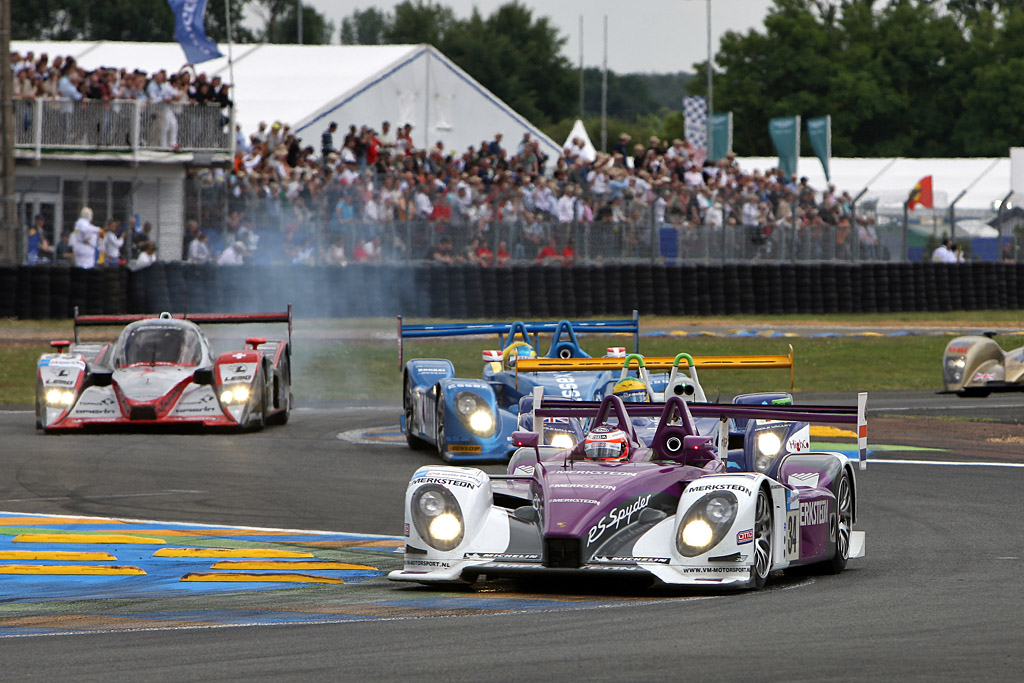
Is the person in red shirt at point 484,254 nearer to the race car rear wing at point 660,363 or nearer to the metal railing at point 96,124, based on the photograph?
the metal railing at point 96,124

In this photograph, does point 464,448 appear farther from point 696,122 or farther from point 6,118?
point 696,122

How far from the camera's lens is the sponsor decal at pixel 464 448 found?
14.1 meters

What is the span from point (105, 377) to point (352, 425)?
9.03 feet

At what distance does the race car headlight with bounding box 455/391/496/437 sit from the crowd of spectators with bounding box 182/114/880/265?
45.1ft

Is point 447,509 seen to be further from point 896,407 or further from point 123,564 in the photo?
point 896,407

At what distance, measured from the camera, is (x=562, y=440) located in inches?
407

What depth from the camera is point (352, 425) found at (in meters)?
17.6

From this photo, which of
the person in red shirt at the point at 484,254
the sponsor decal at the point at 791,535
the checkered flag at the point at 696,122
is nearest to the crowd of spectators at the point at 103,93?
the person in red shirt at the point at 484,254

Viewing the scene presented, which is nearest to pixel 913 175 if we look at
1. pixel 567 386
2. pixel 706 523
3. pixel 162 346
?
pixel 162 346

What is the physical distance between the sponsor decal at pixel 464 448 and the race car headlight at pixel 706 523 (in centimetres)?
639

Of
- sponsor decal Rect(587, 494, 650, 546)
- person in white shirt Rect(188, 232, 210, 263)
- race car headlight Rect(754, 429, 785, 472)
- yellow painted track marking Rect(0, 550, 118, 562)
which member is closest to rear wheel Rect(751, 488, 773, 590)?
sponsor decal Rect(587, 494, 650, 546)

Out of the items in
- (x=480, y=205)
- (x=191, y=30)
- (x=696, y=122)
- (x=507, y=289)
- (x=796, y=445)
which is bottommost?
(x=796, y=445)

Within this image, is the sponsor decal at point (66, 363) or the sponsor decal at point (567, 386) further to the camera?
the sponsor decal at point (66, 363)

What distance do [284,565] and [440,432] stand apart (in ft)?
18.5
